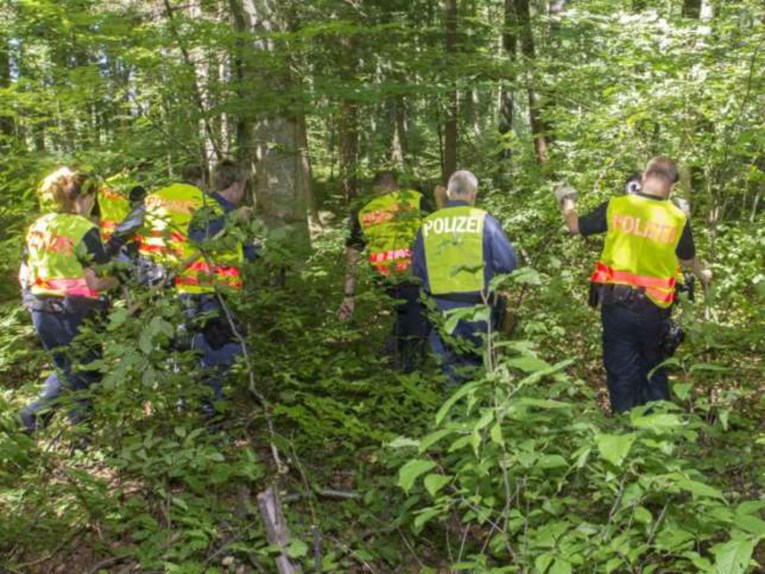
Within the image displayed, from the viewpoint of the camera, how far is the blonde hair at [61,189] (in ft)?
15.7

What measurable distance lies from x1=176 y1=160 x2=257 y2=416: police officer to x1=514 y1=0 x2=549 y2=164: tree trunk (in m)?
3.67

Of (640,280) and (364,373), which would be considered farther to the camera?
(364,373)

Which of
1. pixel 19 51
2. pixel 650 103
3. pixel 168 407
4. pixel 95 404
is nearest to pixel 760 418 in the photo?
pixel 650 103

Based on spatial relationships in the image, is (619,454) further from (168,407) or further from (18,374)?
(18,374)

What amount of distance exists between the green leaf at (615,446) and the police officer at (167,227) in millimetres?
2671

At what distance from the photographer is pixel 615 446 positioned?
191cm

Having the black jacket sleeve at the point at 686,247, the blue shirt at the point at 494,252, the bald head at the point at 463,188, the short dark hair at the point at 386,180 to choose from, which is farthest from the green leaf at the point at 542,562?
the short dark hair at the point at 386,180

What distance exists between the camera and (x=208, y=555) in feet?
10.9

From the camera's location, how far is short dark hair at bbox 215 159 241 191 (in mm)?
5207

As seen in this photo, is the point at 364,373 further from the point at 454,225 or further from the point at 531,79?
the point at 531,79

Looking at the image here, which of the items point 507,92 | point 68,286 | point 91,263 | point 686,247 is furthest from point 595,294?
point 507,92

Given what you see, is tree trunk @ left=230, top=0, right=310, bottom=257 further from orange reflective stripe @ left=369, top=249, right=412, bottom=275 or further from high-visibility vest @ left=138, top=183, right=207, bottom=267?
high-visibility vest @ left=138, top=183, right=207, bottom=267

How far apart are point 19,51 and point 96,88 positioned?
11.2 ft

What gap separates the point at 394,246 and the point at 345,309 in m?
0.71
